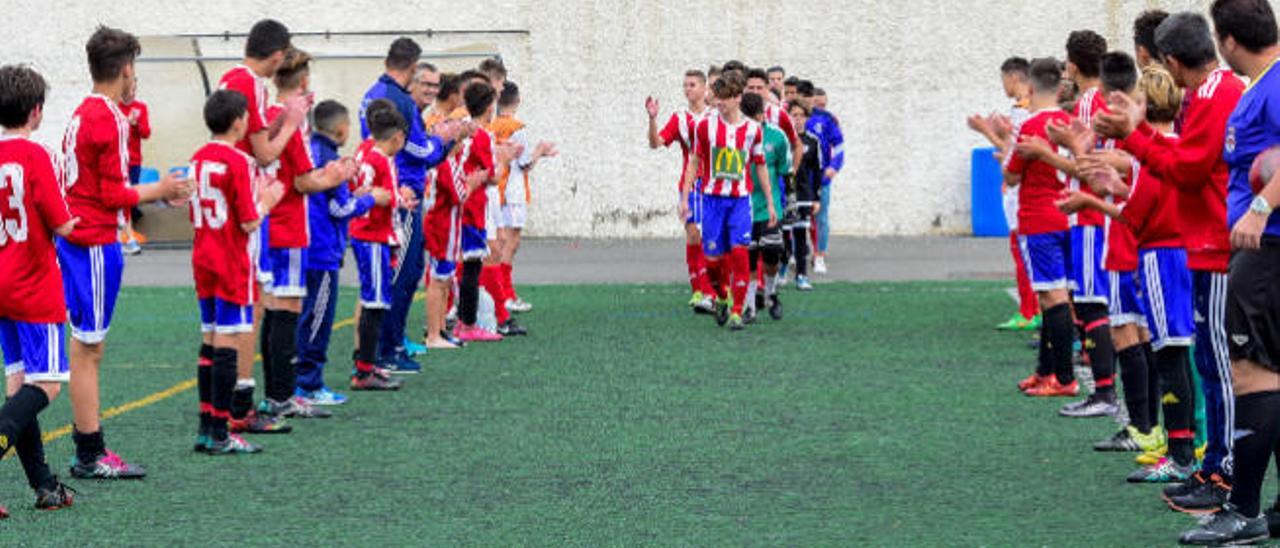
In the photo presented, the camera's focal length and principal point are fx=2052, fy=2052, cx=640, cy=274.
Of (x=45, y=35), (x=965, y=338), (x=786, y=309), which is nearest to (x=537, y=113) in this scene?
(x=45, y=35)

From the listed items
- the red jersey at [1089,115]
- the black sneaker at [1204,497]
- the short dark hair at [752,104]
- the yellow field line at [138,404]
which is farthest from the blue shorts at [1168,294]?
the short dark hair at [752,104]

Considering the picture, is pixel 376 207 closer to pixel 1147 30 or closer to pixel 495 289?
pixel 495 289

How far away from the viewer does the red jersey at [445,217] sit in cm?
1452

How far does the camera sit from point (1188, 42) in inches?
309

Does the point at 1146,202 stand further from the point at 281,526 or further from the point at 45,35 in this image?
the point at 45,35

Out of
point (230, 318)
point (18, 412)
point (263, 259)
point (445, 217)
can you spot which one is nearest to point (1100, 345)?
point (263, 259)

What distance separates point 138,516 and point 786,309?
1051 cm

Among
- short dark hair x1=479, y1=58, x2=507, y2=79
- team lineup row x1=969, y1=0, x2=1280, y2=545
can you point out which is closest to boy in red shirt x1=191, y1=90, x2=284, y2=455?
team lineup row x1=969, y1=0, x2=1280, y2=545

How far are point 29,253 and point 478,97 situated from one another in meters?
7.15

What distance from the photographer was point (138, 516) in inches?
332

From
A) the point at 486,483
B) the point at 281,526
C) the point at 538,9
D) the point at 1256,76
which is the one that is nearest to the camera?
the point at 1256,76

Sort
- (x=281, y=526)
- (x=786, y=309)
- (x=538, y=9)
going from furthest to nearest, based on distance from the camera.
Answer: (x=538, y=9)
(x=786, y=309)
(x=281, y=526)

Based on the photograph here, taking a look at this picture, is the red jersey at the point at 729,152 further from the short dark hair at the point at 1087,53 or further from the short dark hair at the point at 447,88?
the short dark hair at the point at 1087,53

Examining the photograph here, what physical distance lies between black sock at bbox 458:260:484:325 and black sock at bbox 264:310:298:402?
419 cm
